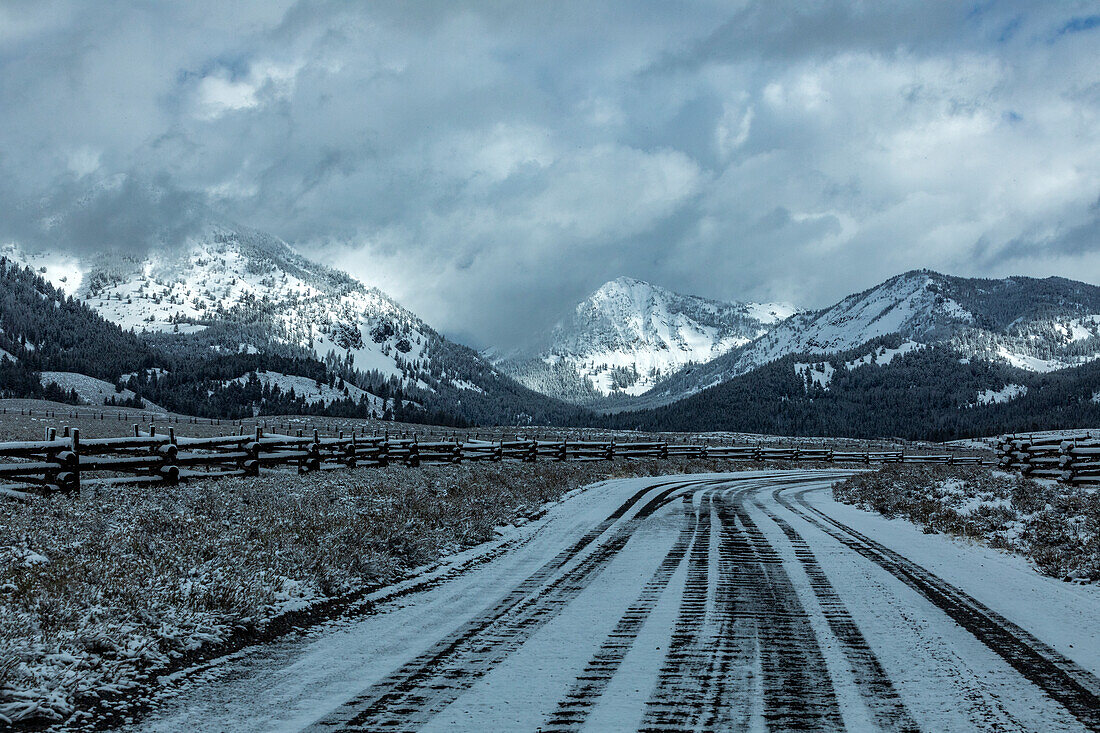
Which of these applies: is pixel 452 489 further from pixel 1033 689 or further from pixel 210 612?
pixel 1033 689

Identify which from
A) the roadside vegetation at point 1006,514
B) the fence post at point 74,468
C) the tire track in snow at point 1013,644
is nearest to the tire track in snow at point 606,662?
the tire track in snow at point 1013,644

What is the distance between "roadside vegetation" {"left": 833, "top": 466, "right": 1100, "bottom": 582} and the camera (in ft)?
34.0

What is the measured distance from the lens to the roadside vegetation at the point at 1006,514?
1035cm

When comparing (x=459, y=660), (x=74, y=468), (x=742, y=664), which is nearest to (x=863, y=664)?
(x=742, y=664)

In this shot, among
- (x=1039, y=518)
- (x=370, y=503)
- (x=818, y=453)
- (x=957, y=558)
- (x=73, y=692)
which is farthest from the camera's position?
(x=818, y=453)

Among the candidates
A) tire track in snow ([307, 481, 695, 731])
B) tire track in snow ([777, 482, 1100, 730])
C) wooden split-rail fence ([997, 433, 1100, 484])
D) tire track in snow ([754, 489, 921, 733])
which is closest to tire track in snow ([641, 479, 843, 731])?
tire track in snow ([754, 489, 921, 733])

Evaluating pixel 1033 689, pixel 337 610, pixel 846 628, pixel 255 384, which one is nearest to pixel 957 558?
pixel 846 628

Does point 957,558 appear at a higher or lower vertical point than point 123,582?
lower

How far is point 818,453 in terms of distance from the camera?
184ft

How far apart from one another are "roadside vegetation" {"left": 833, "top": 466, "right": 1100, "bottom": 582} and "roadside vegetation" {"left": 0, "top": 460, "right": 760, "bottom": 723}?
344 inches

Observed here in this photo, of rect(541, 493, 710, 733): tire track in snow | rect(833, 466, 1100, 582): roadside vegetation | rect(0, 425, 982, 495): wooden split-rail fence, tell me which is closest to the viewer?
rect(541, 493, 710, 733): tire track in snow

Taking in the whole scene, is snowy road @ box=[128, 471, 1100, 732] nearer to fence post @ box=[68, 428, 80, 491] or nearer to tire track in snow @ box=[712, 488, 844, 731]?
tire track in snow @ box=[712, 488, 844, 731]

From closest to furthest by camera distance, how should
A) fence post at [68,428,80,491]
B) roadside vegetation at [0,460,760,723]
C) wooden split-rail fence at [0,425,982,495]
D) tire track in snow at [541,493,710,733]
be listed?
1. tire track in snow at [541,493,710,733]
2. roadside vegetation at [0,460,760,723]
3. wooden split-rail fence at [0,425,982,495]
4. fence post at [68,428,80,491]

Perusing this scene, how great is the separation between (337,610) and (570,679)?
3.20m
